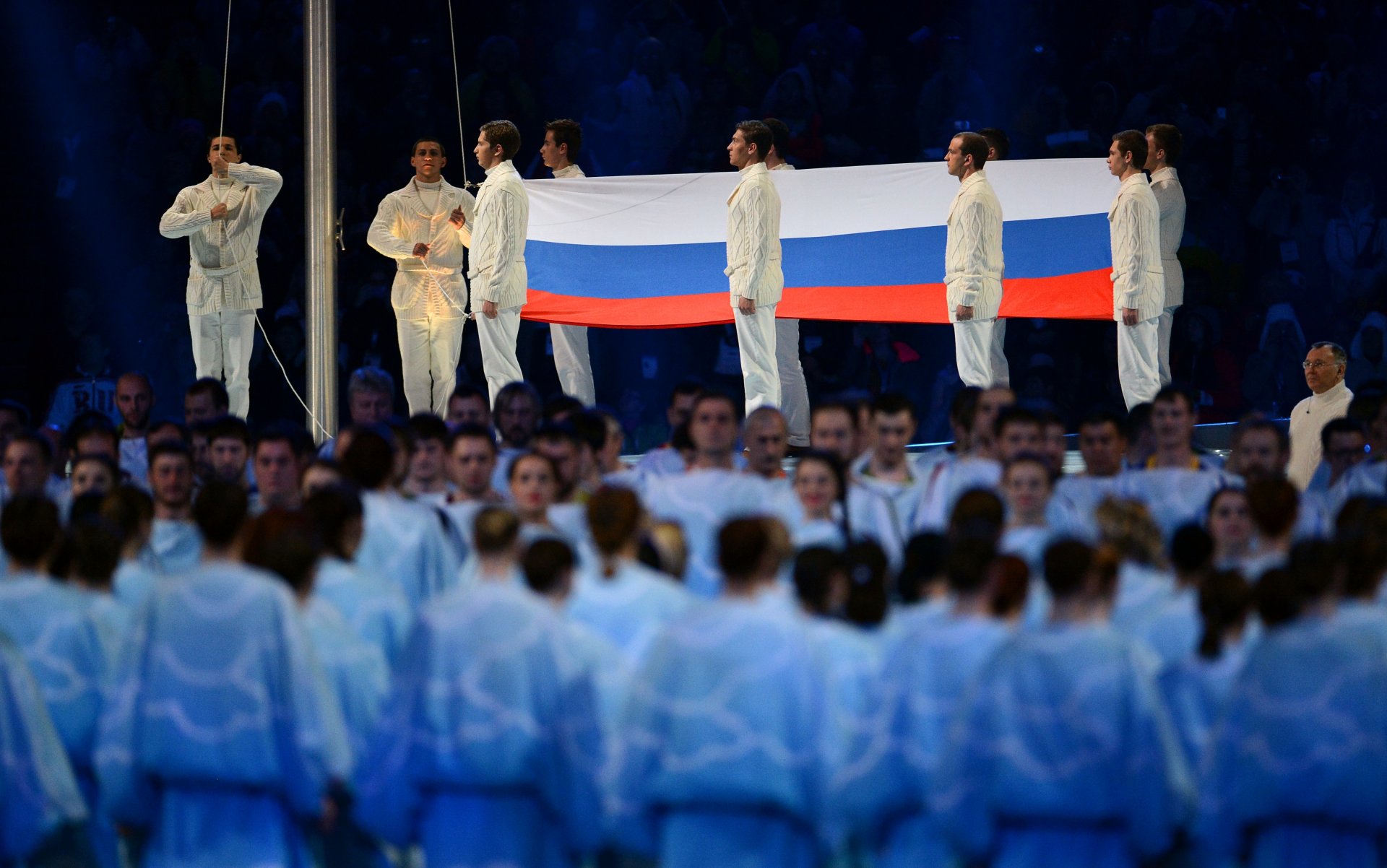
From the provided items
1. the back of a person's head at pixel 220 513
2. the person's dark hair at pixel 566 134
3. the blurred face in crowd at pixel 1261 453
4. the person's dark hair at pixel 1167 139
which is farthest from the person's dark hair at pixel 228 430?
the person's dark hair at pixel 1167 139

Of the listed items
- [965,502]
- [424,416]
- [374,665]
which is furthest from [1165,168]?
[374,665]

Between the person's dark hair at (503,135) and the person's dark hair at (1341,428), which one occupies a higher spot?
the person's dark hair at (503,135)

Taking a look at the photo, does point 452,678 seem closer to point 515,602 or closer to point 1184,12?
point 515,602

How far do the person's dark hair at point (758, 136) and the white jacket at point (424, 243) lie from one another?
69.1 inches

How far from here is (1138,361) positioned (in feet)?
35.8

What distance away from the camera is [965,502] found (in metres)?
5.19

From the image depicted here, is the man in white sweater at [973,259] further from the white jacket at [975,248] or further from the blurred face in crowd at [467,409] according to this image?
the blurred face in crowd at [467,409]

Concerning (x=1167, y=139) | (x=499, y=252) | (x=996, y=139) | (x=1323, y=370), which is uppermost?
(x=996, y=139)

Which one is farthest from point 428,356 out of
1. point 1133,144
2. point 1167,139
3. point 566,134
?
point 1167,139

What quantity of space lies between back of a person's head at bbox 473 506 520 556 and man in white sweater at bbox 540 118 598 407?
679 cm

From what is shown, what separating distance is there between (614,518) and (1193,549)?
4.96 feet

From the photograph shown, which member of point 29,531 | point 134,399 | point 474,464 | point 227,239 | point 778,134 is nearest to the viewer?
point 29,531

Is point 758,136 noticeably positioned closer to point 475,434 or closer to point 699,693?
point 475,434

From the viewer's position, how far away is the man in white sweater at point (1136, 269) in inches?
424
